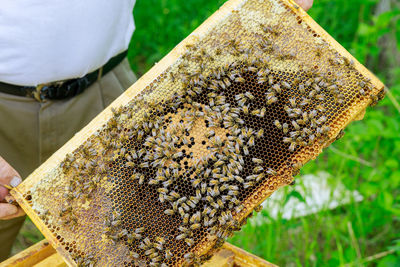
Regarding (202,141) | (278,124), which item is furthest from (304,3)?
(202,141)

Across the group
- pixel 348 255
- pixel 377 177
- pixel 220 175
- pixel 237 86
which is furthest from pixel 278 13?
pixel 348 255

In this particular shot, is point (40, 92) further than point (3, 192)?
Yes

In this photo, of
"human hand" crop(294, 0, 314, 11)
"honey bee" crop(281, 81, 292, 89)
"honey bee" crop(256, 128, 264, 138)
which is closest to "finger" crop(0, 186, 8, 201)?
"honey bee" crop(256, 128, 264, 138)

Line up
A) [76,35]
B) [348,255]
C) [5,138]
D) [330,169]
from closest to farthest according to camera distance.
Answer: [76,35] → [5,138] → [348,255] → [330,169]

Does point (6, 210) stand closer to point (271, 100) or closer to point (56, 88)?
point (56, 88)

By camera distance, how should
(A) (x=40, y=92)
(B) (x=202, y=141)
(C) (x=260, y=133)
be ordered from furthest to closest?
(A) (x=40, y=92) → (B) (x=202, y=141) → (C) (x=260, y=133)

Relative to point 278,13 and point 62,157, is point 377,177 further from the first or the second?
point 62,157

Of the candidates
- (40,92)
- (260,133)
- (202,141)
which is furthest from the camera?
(40,92)
